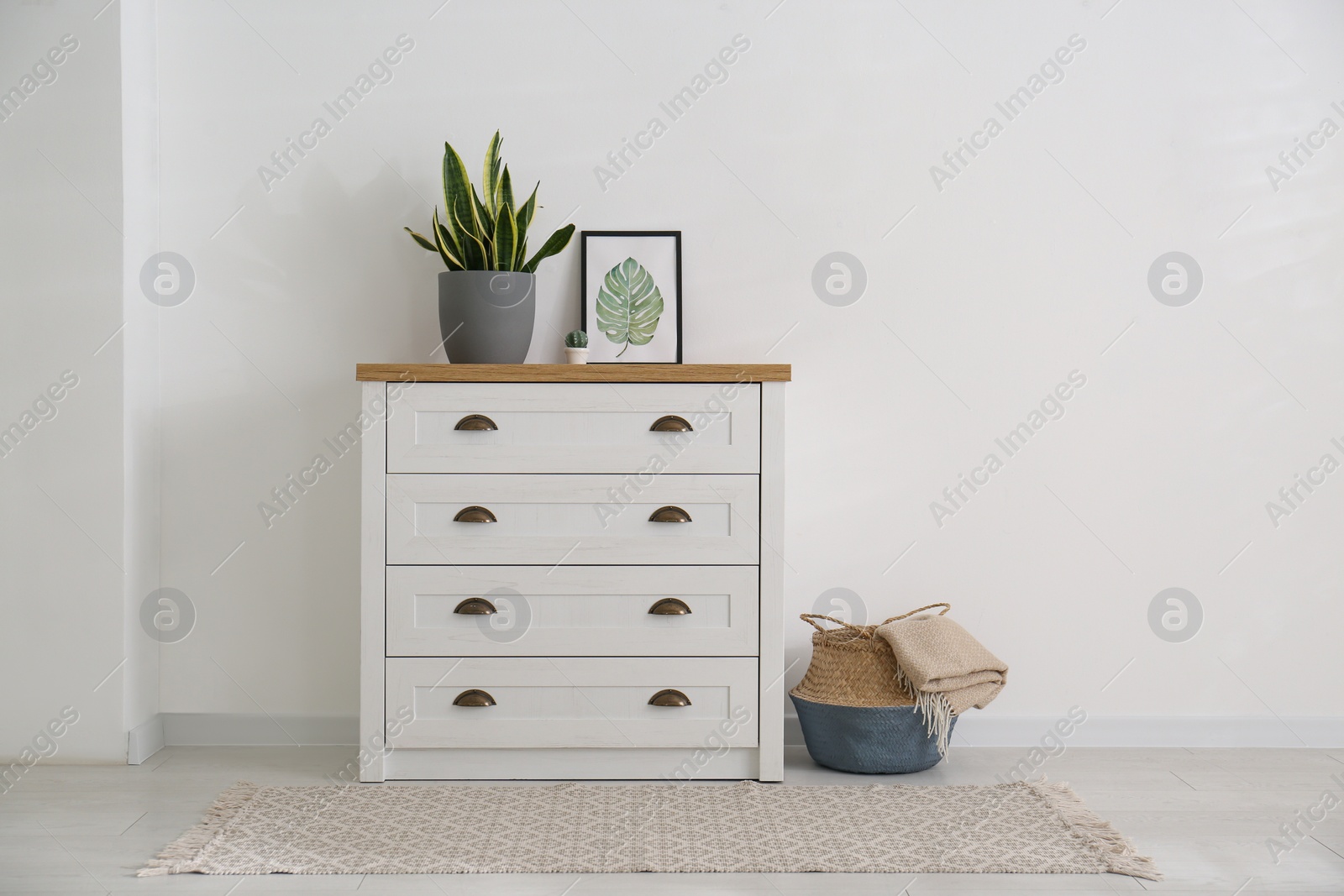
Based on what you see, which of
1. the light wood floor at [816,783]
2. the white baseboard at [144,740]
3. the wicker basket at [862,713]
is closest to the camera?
the light wood floor at [816,783]

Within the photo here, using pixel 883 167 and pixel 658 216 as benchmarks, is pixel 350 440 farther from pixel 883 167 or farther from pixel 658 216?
pixel 883 167

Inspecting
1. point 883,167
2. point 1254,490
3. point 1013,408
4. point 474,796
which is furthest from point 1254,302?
point 474,796

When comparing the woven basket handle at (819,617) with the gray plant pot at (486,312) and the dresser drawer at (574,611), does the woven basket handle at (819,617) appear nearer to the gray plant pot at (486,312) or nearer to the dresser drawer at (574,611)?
the dresser drawer at (574,611)

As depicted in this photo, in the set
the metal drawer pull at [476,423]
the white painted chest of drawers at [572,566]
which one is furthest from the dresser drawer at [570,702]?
the metal drawer pull at [476,423]

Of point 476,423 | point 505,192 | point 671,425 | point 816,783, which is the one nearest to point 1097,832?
point 816,783

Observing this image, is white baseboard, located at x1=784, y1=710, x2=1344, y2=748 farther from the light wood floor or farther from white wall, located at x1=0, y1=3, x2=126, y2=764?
white wall, located at x1=0, y1=3, x2=126, y2=764

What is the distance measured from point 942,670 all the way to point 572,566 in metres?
0.91

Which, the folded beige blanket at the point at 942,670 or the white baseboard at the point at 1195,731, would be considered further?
the white baseboard at the point at 1195,731

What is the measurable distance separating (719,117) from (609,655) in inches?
58.0

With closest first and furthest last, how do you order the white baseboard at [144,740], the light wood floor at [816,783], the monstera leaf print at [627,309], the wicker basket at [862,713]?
the light wood floor at [816,783] < the wicker basket at [862,713] < the white baseboard at [144,740] < the monstera leaf print at [627,309]

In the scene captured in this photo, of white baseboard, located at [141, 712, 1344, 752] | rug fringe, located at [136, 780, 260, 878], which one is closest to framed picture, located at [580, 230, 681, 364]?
white baseboard, located at [141, 712, 1344, 752]

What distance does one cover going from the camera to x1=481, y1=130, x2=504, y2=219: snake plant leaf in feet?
7.91

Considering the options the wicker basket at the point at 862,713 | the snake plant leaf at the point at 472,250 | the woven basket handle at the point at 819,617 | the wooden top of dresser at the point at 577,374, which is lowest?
the wicker basket at the point at 862,713

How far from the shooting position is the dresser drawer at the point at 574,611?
2.23 meters
